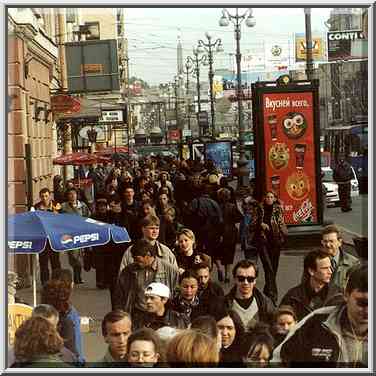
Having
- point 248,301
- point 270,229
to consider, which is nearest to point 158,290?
point 248,301

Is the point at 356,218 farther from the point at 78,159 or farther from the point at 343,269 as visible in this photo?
the point at 78,159

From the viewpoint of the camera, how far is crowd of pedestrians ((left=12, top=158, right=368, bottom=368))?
639 cm

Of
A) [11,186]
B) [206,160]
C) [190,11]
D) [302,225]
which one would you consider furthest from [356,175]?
[11,186]

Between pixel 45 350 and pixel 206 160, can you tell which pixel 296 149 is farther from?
pixel 45 350

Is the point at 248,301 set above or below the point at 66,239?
below

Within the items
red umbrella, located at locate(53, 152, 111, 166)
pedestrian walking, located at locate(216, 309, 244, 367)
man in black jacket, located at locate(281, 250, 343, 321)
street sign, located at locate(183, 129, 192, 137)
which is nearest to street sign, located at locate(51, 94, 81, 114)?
red umbrella, located at locate(53, 152, 111, 166)

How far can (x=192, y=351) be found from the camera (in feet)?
20.7

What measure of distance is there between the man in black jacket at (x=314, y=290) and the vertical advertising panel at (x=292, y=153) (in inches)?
31.8

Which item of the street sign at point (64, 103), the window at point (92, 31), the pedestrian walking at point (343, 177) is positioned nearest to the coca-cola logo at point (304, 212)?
the pedestrian walking at point (343, 177)

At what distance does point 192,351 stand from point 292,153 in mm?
2345

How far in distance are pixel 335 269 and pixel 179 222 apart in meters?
1.20

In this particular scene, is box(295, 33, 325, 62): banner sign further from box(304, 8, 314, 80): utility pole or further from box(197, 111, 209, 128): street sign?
box(197, 111, 209, 128): street sign

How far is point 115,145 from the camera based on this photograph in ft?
23.6

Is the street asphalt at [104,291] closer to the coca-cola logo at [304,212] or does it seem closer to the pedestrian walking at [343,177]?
the pedestrian walking at [343,177]
